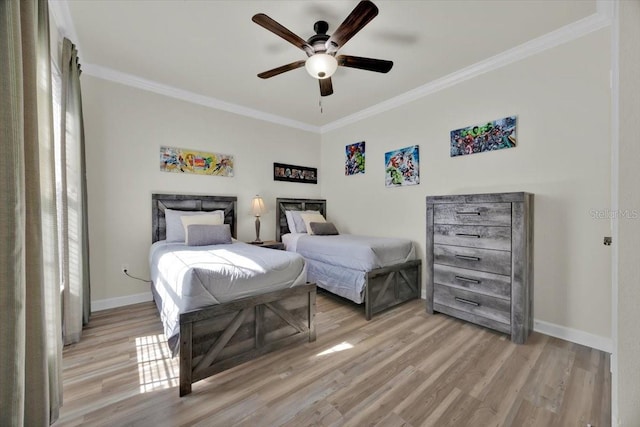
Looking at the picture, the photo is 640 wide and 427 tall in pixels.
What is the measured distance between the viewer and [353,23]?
5.84ft

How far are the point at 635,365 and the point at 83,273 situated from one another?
11.5ft

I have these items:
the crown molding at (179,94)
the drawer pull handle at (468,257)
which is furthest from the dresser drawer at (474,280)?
the crown molding at (179,94)

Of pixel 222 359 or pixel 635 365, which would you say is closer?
pixel 635 365

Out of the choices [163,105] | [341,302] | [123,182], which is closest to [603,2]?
[341,302]

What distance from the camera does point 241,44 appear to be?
2.45m

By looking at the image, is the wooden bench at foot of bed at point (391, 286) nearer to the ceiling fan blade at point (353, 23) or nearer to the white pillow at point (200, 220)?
the white pillow at point (200, 220)

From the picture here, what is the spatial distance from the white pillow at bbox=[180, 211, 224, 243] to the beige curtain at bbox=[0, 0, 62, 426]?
1.70m

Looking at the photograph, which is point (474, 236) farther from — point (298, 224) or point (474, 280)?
point (298, 224)

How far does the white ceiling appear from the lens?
2.00 m

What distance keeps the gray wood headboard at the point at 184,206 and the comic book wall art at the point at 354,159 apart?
6.22ft

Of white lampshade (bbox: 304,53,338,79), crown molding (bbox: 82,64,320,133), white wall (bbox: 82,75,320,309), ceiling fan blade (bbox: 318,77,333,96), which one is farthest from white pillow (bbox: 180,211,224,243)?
white lampshade (bbox: 304,53,338,79)

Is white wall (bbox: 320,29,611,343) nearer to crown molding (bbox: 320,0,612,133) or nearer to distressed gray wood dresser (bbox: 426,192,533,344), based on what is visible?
crown molding (bbox: 320,0,612,133)

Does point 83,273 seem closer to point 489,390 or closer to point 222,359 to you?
point 222,359

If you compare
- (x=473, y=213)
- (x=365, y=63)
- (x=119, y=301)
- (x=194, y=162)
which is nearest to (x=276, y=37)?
(x=365, y=63)
